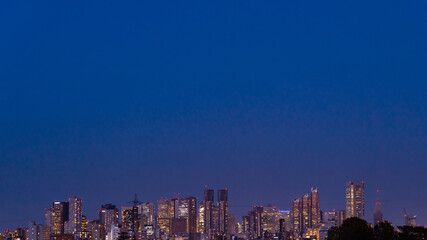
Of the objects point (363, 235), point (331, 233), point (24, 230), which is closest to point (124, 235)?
point (331, 233)

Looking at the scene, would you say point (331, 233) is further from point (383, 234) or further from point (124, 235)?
point (124, 235)

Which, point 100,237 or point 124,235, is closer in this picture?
point 124,235

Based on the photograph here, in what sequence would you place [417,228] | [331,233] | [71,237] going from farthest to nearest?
[71,237] → [331,233] → [417,228]

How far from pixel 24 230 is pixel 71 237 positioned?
57.5 feet

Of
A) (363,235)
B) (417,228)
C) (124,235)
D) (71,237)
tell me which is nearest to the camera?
(417,228)

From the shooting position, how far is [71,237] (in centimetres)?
18850

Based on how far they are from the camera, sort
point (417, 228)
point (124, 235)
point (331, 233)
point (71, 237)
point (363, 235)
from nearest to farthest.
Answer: point (417, 228), point (363, 235), point (331, 233), point (124, 235), point (71, 237)

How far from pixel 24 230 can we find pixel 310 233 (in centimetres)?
8244

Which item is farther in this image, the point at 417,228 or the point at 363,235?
the point at 363,235

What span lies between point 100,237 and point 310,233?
200ft

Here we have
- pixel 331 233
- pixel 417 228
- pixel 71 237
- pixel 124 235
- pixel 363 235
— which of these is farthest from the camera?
pixel 71 237

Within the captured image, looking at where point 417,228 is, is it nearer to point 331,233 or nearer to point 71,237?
point 331,233

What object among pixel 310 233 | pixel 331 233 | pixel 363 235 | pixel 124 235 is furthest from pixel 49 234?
pixel 363 235

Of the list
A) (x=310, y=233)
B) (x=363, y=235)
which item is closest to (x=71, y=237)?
(x=310, y=233)
